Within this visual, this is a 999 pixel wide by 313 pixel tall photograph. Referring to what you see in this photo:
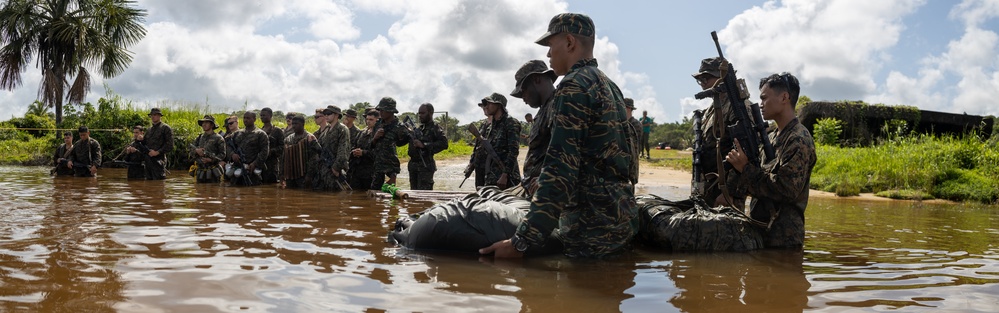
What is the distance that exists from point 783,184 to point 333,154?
861 cm

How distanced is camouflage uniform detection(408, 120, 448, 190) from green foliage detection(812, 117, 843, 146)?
12.1m

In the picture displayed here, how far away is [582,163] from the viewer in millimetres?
4316

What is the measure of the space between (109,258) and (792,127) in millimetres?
4684

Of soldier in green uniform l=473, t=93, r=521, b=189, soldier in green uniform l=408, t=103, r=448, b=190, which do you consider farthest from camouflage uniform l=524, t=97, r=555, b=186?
soldier in green uniform l=408, t=103, r=448, b=190

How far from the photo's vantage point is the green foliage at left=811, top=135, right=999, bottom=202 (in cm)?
1227

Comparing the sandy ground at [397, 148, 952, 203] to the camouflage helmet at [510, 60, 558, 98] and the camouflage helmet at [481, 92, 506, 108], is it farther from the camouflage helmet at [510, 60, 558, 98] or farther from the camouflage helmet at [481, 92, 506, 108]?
the camouflage helmet at [510, 60, 558, 98]

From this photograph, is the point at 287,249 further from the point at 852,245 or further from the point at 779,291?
the point at 852,245

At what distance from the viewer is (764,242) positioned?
5391 mm

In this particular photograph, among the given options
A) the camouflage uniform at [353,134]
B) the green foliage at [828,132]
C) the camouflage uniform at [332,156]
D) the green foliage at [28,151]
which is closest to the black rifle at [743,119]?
the camouflage uniform at [332,156]

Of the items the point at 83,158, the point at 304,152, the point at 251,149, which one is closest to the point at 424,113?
the point at 304,152

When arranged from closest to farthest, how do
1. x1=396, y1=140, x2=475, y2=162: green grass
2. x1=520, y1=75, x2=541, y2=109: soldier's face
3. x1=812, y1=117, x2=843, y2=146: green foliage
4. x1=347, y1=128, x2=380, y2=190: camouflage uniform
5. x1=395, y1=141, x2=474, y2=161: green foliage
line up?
1. x1=520, y1=75, x2=541, y2=109: soldier's face
2. x1=347, y1=128, x2=380, y2=190: camouflage uniform
3. x1=812, y1=117, x2=843, y2=146: green foliage
4. x1=396, y1=140, x2=475, y2=162: green grass
5. x1=395, y1=141, x2=474, y2=161: green foliage

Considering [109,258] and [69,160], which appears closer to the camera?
[109,258]

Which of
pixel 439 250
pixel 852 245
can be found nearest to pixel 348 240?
pixel 439 250

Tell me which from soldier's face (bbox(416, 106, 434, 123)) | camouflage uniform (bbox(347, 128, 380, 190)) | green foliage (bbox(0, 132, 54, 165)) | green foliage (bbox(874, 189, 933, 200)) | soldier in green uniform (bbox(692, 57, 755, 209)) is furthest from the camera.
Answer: green foliage (bbox(0, 132, 54, 165))
